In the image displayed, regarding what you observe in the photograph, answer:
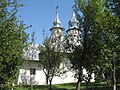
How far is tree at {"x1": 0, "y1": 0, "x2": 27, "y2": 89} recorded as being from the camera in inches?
675

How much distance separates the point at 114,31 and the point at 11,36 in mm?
12083

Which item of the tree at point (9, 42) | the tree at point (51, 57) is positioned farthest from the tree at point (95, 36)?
the tree at point (9, 42)

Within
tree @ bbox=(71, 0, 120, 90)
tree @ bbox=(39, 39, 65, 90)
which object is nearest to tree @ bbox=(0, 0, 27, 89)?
tree @ bbox=(71, 0, 120, 90)

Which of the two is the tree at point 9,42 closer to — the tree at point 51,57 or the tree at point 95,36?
the tree at point 95,36

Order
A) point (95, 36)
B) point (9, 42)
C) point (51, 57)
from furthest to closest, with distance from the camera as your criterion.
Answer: point (51, 57)
point (95, 36)
point (9, 42)

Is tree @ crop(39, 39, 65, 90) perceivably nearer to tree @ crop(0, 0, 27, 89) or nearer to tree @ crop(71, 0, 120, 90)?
tree @ crop(71, 0, 120, 90)

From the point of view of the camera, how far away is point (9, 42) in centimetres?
1731

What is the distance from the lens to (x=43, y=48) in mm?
40531

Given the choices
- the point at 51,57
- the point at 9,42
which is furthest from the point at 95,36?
the point at 9,42

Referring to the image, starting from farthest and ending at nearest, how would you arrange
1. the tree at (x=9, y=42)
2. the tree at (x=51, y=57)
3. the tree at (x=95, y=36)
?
the tree at (x=51, y=57) → the tree at (x=95, y=36) → the tree at (x=9, y=42)

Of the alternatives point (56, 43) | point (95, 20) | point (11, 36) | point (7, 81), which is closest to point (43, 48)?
point (56, 43)

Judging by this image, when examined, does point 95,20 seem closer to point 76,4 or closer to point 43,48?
point 76,4

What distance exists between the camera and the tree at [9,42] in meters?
17.2

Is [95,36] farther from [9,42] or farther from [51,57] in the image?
[9,42]
